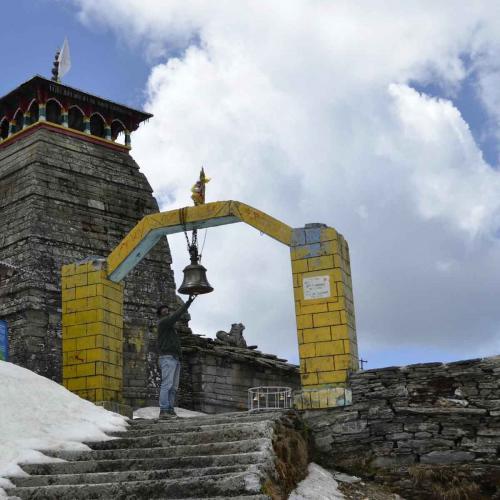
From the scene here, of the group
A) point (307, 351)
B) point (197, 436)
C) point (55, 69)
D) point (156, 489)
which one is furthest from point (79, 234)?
point (156, 489)

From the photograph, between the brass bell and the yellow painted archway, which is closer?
the yellow painted archway

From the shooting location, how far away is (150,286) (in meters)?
21.3

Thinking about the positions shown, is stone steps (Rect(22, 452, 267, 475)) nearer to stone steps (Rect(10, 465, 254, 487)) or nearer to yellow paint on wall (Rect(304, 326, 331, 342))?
stone steps (Rect(10, 465, 254, 487))

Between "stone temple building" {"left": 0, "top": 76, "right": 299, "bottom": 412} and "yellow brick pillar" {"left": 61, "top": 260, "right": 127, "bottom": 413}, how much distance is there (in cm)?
555

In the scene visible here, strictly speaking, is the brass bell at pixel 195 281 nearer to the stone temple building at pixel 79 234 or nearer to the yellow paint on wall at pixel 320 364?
the yellow paint on wall at pixel 320 364

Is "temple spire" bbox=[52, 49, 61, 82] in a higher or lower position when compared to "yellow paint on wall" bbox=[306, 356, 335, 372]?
higher

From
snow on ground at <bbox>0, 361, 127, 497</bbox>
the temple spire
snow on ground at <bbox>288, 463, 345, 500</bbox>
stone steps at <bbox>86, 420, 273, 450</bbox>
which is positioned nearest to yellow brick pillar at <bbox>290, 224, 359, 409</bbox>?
snow on ground at <bbox>288, 463, 345, 500</bbox>

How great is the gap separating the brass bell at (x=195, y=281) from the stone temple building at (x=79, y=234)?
7.10 meters

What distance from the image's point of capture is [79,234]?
66.7 feet

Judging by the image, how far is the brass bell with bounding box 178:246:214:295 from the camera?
1135 cm

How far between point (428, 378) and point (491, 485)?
1.50m

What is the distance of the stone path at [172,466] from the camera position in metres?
7.25

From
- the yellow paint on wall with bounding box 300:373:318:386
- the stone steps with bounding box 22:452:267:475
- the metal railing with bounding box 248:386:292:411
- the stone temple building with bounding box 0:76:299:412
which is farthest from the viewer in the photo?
the stone temple building with bounding box 0:76:299:412

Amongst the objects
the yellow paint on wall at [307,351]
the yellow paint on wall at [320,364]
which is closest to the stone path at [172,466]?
the yellow paint on wall at [320,364]
